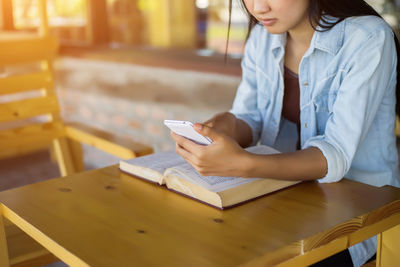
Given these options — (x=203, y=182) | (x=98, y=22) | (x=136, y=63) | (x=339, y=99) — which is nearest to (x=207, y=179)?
(x=203, y=182)

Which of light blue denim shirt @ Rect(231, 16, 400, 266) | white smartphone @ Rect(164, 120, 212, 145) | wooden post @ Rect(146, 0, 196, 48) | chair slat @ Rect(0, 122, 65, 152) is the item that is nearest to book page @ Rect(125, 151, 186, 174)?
white smartphone @ Rect(164, 120, 212, 145)

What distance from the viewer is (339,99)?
1.30m

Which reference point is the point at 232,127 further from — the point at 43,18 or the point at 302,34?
the point at 43,18

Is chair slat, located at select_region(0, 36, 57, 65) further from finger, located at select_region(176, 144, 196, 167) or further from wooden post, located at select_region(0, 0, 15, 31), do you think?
wooden post, located at select_region(0, 0, 15, 31)

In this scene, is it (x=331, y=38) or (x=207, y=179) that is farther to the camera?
(x=331, y=38)

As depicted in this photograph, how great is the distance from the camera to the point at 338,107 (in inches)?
50.9

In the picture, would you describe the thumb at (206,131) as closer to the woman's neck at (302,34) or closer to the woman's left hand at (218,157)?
the woman's left hand at (218,157)

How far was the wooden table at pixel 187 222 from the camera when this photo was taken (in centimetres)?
89

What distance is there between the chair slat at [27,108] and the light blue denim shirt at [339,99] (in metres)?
0.86

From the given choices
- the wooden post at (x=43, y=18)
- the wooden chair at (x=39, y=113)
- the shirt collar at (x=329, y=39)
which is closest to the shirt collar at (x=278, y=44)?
the shirt collar at (x=329, y=39)

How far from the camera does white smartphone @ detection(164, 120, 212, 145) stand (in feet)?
3.49

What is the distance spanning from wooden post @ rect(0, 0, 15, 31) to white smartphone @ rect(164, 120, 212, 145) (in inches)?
171

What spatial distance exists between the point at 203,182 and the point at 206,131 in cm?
12

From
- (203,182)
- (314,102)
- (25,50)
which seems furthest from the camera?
(25,50)
